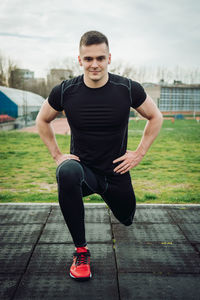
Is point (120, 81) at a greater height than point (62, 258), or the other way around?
point (120, 81)

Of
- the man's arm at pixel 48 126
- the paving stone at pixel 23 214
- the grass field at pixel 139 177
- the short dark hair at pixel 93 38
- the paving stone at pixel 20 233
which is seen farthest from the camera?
the grass field at pixel 139 177

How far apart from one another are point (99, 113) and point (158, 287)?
1.43 meters

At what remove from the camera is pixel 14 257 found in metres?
2.55

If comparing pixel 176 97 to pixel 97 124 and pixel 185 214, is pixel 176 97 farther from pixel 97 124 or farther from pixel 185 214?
pixel 97 124

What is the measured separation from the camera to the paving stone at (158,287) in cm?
202

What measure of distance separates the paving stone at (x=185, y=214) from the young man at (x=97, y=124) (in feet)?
3.59

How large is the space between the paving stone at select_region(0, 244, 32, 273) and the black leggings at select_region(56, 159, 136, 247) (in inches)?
20.8

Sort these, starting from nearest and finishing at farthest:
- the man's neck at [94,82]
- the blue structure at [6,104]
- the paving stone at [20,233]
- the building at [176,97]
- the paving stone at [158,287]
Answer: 1. the paving stone at [158,287]
2. the man's neck at [94,82]
3. the paving stone at [20,233]
4. the blue structure at [6,104]
5. the building at [176,97]

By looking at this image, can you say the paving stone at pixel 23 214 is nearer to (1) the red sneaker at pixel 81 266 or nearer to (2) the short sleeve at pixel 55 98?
(1) the red sneaker at pixel 81 266

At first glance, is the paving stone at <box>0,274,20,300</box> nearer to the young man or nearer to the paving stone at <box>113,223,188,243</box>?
the young man

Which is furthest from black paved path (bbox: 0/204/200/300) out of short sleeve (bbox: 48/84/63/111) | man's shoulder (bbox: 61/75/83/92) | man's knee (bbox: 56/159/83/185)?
man's shoulder (bbox: 61/75/83/92)

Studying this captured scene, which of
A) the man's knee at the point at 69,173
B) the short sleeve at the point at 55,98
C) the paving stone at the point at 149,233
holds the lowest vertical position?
the paving stone at the point at 149,233

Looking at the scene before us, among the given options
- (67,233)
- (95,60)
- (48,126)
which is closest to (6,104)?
(67,233)

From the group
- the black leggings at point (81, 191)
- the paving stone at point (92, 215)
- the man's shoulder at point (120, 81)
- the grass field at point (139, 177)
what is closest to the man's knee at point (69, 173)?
the black leggings at point (81, 191)
